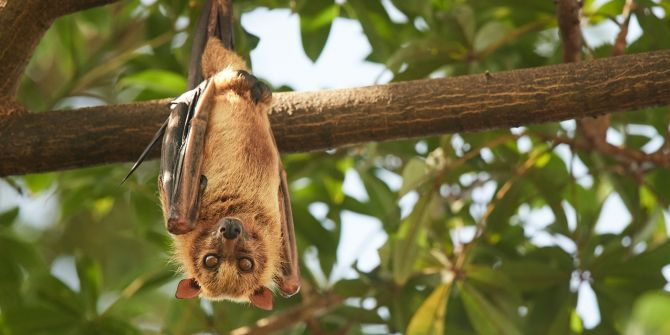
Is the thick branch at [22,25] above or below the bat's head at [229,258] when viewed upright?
above

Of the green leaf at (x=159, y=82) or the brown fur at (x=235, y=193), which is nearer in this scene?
the brown fur at (x=235, y=193)

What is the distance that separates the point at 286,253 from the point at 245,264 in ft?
0.96

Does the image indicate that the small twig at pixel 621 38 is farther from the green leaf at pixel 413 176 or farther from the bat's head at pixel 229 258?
the bat's head at pixel 229 258

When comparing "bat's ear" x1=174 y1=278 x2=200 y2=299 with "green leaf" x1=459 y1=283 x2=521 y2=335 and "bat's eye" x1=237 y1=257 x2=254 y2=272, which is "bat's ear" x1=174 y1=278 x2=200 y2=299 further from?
"green leaf" x1=459 y1=283 x2=521 y2=335

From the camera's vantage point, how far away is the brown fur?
366 cm

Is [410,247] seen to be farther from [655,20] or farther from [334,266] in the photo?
[655,20]

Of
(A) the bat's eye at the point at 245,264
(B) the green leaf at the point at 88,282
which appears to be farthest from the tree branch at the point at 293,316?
(A) the bat's eye at the point at 245,264

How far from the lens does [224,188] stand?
144 inches

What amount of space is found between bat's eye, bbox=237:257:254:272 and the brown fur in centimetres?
2

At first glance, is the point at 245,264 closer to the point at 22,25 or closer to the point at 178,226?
the point at 178,226

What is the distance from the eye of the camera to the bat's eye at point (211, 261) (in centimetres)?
371

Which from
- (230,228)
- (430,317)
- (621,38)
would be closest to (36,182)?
(230,228)

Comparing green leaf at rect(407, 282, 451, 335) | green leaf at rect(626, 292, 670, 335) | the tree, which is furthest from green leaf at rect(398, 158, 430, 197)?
green leaf at rect(626, 292, 670, 335)

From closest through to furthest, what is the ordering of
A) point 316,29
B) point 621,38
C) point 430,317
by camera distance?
point 621,38
point 430,317
point 316,29
